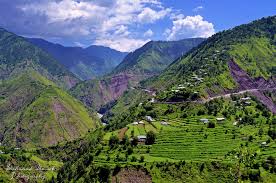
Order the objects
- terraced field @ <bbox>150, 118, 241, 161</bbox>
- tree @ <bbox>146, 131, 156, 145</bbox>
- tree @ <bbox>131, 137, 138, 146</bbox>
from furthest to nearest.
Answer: tree @ <bbox>131, 137, 138, 146</bbox>
tree @ <bbox>146, 131, 156, 145</bbox>
terraced field @ <bbox>150, 118, 241, 161</bbox>

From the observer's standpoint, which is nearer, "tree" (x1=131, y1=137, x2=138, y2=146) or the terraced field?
the terraced field

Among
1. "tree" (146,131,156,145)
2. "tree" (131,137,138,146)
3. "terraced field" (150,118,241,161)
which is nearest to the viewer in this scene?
"terraced field" (150,118,241,161)

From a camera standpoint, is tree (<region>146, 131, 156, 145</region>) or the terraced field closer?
the terraced field

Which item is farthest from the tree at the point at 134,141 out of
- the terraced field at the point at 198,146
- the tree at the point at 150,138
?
the terraced field at the point at 198,146

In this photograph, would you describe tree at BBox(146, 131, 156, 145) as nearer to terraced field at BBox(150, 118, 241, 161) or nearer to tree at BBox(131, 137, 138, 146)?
terraced field at BBox(150, 118, 241, 161)

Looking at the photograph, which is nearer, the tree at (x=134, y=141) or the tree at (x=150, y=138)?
the tree at (x=150, y=138)

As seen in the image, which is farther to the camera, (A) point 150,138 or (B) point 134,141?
(B) point 134,141

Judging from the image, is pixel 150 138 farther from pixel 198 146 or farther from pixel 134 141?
pixel 198 146

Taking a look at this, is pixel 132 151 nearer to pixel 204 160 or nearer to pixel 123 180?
pixel 123 180

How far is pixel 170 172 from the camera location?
170500 mm

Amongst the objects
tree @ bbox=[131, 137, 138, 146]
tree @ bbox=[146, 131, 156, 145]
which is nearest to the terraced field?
tree @ bbox=[146, 131, 156, 145]

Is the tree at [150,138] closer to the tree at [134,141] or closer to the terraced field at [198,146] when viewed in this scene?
the terraced field at [198,146]

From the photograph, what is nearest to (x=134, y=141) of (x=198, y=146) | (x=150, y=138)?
(x=150, y=138)

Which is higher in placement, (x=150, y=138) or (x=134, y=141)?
(x=150, y=138)
